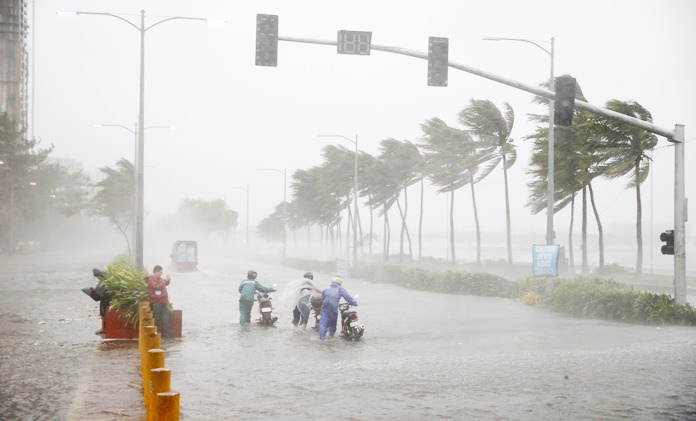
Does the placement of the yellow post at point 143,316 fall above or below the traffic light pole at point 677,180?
Result: below

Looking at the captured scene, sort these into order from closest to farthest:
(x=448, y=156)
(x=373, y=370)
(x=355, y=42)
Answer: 1. (x=373, y=370)
2. (x=355, y=42)
3. (x=448, y=156)

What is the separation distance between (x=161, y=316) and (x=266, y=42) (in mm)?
6880

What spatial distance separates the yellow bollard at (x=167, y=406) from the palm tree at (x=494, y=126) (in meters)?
44.0

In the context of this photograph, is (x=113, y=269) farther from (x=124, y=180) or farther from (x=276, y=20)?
(x=124, y=180)

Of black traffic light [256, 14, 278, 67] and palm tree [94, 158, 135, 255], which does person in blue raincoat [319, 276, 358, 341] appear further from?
palm tree [94, 158, 135, 255]

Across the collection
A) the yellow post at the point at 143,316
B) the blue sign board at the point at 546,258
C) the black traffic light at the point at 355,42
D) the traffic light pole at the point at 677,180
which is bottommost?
the yellow post at the point at 143,316

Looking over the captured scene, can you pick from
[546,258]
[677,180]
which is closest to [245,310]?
[546,258]

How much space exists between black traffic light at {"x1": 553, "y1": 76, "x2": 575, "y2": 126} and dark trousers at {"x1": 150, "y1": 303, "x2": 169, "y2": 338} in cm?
955

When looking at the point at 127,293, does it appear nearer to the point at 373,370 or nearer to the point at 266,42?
the point at 266,42

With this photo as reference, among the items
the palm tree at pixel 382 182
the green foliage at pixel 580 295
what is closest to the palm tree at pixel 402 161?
the palm tree at pixel 382 182

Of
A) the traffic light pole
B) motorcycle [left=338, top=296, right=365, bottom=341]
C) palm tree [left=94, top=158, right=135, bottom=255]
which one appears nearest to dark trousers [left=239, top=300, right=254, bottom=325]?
motorcycle [left=338, top=296, right=365, bottom=341]

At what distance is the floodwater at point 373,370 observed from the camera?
11.4 metres

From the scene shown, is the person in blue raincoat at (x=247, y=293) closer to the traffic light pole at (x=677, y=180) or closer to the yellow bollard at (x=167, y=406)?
the traffic light pole at (x=677, y=180)

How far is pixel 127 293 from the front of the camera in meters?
19.4
